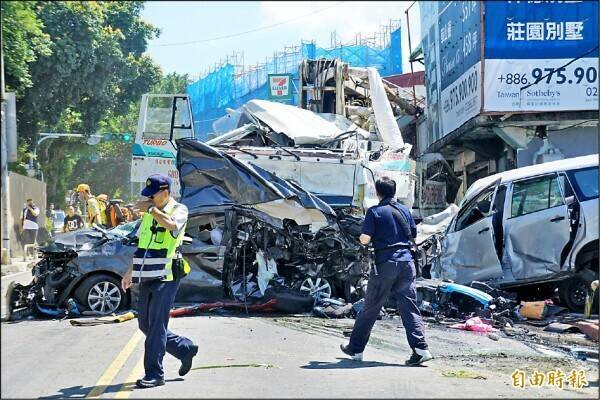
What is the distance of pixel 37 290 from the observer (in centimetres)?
1069

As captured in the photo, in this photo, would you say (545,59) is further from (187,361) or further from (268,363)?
(187,361)

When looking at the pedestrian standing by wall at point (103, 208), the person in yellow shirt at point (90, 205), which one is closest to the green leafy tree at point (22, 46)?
the person in yellow shirt at point (90, 205)

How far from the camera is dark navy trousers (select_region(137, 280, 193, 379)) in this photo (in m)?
6.31

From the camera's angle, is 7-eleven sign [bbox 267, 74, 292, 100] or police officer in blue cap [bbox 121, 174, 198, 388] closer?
police officer in blue cap [bbox 121, 174, 198, 388]

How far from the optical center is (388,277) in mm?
7441

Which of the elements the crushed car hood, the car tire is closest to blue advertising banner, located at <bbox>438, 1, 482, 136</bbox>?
the crushed car hood

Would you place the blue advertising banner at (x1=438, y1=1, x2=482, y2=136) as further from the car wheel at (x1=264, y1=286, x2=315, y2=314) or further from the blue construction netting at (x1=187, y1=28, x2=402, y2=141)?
the car wheel at (x1=264, y1=286, x2=315, y2=314)

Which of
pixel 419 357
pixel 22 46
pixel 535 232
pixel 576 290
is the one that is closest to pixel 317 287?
pixel 535 232

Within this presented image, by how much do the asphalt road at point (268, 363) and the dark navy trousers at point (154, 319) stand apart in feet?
0.72

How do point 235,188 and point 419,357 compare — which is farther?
point 235,188

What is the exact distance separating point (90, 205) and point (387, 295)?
722cm

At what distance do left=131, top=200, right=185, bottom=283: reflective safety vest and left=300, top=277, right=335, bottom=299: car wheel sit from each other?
5005 millimetres

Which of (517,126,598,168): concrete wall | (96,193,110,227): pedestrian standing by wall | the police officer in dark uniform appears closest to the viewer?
the police officer in dark uniform

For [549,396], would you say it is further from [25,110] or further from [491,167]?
[491,167]
